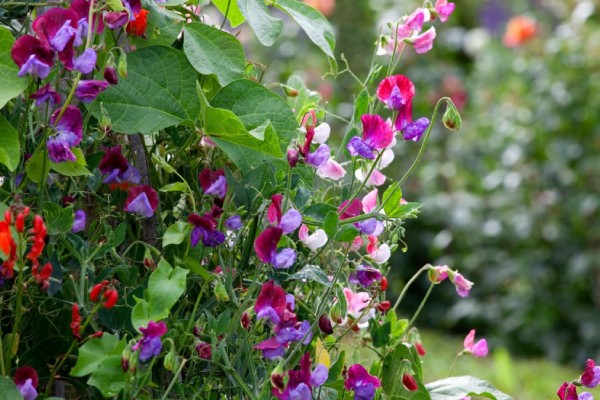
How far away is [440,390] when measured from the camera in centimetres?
147

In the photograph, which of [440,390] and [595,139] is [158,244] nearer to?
[440,390]

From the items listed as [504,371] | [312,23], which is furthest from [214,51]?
[504,371]

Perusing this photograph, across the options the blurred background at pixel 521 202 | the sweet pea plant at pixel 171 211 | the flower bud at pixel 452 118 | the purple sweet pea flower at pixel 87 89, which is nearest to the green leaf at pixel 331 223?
the sweet pea plant at pixel 171 211

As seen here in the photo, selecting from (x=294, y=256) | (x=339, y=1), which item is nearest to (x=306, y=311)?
(x=294, y=256)

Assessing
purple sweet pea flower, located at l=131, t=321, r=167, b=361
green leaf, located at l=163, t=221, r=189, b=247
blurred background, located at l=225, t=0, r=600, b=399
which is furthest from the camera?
A: blurred background, located at l=225, t=0, r=600, b=399

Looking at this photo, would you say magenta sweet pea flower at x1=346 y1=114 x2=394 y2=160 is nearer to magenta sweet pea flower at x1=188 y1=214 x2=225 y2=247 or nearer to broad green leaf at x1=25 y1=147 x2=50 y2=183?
magenta sweet pea flower at x1=188 y1=214 x2=225 y2=247

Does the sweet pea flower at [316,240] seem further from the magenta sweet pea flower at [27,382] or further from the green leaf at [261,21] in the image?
the magenta sweet pea flower at [27,382]

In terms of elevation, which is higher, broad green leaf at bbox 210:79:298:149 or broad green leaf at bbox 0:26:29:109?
broad green leaf at bbox 0:26:29:109

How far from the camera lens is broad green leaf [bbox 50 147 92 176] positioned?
1.11 metres

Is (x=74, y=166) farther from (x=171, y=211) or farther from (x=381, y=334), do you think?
(x=381, y=334)

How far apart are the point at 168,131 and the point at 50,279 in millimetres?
323

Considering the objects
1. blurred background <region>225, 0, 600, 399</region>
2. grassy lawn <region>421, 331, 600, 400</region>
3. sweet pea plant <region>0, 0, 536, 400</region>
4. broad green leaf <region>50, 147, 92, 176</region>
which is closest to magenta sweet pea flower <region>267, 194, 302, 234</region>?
sweet pea plant <region>0, 0, 536, 400</region>

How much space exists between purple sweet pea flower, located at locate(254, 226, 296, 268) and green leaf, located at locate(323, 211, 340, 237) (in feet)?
0.21

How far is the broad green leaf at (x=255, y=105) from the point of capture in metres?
1.23
